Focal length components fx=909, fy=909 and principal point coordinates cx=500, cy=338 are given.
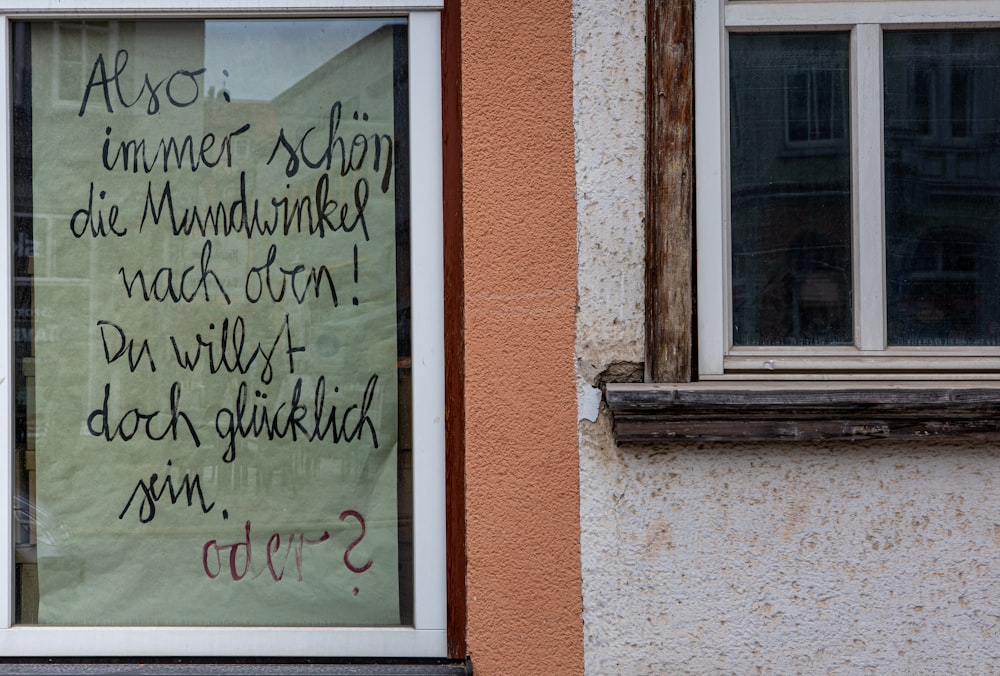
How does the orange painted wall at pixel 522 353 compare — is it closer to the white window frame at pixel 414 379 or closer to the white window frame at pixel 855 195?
the white window frame at pixel 414 379

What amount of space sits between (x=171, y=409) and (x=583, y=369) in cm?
123

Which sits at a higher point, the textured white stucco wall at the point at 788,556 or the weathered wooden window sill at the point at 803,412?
the weathered wooden window sill at the point at 803,412

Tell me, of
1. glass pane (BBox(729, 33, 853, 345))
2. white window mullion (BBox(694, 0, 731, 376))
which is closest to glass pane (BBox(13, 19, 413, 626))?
white window mullion (BBox(694, 0, 731, 376))

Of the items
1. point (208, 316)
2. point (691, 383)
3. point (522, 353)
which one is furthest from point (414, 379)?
point (691, 383)

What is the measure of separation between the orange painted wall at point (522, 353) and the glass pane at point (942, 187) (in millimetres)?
951

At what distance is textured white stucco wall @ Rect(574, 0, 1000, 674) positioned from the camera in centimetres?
250

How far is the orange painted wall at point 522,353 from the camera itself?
8.29ft

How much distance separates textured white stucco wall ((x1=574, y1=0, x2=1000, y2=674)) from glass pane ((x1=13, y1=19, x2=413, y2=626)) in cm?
71

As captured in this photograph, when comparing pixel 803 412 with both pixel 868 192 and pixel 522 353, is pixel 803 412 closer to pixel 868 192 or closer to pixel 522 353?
pixel 868 192

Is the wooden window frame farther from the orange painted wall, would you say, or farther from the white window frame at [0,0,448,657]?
the white window frame at [0,0,448,657]

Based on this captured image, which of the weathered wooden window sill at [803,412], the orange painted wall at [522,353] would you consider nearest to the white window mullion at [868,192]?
the weathered wooden window sill at [803,412]

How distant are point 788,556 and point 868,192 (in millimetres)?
1048

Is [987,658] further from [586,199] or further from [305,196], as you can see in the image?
[305,196]

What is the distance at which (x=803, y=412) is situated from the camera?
2.44 m
